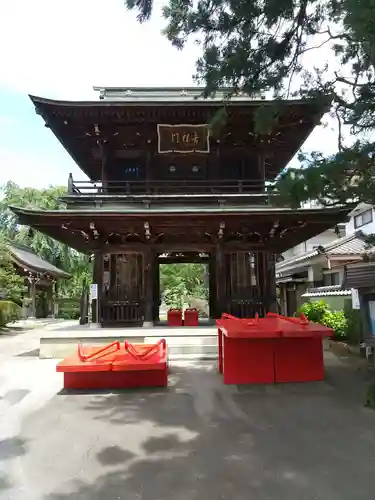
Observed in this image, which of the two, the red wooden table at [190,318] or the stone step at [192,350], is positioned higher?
the red wooden table at [190,318]

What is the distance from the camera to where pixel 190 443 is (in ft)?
15.5

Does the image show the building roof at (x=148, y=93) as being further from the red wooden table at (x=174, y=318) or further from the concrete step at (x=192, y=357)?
the concrete step at (x=192, y=357)

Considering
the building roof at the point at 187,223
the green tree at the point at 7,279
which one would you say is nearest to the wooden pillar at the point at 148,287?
the building roof at the point at 187,223

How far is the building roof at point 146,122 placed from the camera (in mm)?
12047

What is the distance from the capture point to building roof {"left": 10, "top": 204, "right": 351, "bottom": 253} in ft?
38.3

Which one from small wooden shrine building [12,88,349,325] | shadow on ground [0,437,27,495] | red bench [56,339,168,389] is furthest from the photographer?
small wooden shrine building [12,88,349,325]

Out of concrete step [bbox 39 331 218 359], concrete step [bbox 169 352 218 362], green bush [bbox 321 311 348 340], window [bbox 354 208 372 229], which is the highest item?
window [bbox 354 208 372 229]

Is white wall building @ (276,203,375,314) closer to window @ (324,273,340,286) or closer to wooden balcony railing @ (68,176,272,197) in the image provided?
window @ (324,273,340,286)

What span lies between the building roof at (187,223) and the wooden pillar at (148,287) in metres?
0.50

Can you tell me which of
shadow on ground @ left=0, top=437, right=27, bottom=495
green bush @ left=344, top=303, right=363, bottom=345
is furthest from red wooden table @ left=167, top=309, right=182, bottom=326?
shadow on ground @ left=0, top=437, right=27, bottom=495

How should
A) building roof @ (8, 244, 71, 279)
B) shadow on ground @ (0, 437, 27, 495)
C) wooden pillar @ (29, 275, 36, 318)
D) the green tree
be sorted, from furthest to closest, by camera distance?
wooden pillar @ (29, 275, 36, 318), building roof @ (8, 244, 71, 279), the green tree, shadow on ground @ (0, 437, 27, 495)

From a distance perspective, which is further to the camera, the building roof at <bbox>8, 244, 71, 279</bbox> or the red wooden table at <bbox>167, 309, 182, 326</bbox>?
the building roof at <bbox>8, 244, 71, 279</bbox>

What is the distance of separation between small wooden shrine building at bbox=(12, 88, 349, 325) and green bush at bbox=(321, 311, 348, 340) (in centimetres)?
211

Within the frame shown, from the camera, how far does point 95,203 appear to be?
12203 millimetres
